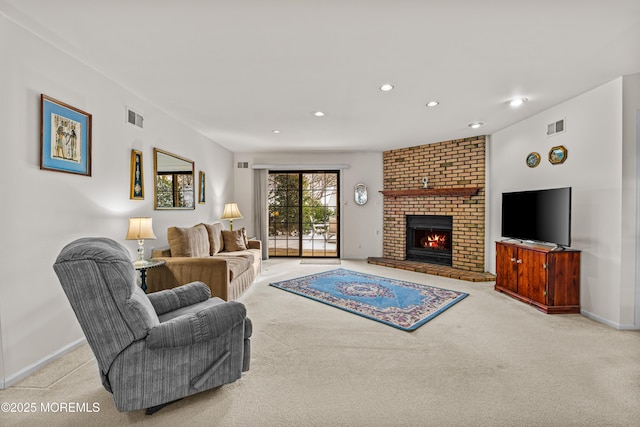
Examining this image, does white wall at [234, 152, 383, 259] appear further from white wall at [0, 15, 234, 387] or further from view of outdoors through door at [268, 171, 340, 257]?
white wall at [0, 15, 234, 387]

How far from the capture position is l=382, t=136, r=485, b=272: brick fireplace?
566 cm

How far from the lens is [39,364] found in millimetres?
2383

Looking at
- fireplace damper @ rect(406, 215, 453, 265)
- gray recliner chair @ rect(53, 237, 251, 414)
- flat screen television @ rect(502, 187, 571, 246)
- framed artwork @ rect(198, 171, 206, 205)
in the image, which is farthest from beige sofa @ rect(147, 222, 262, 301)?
flat screen television @ rect(502, 187, 571, 246)

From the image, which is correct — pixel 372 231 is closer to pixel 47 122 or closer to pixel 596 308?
pixel 596 308

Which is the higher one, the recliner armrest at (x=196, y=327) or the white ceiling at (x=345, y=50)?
the white ceiling at (x=345, y=50)

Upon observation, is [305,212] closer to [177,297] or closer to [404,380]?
[177,297]

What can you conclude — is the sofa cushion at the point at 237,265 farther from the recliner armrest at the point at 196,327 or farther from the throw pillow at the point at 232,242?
the recliner armrest at the point at 196,327

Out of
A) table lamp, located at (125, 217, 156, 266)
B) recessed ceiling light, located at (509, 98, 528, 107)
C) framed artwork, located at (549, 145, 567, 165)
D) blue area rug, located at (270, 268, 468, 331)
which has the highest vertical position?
recessed ceiling light, located at (509, 98, 528, 107)

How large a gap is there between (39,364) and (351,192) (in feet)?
19.1

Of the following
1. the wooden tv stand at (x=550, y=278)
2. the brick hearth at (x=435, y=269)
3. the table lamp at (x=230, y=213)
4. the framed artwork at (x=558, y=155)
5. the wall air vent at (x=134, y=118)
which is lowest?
the brick hearth at (x=435, y=269)

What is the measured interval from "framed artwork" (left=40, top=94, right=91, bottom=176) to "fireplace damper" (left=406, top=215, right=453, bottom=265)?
564 centimetres

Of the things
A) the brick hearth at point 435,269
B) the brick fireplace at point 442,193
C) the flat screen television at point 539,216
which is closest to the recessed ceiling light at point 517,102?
the flat screen television at point 539,216

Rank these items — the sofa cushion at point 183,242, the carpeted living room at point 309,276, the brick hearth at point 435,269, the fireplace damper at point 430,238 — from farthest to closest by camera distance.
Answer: the fireplace damper at point 430,238, the brick hearth at point 435,269, the sofa cushion at point 183,242, the carpeted living room at point 309,276

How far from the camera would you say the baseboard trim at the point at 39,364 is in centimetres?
216
